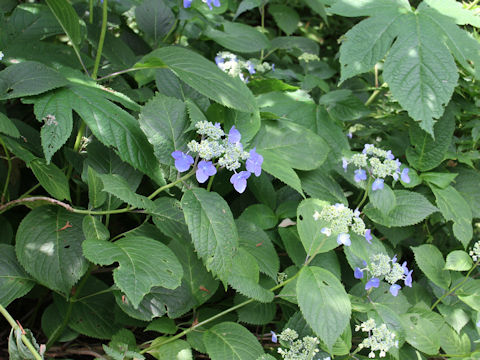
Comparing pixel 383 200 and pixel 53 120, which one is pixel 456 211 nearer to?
pixel 383 200

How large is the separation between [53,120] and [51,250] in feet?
1.39

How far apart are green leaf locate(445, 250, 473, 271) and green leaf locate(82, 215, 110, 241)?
1322mm

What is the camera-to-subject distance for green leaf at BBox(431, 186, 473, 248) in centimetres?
204

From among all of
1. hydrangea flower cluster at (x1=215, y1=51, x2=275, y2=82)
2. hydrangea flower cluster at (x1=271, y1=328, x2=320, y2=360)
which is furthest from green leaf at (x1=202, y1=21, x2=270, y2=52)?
hydrangea flower cluster at (x1=271, y1=328, x2=320, y2=360)

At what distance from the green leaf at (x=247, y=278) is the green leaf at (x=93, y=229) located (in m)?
0.42

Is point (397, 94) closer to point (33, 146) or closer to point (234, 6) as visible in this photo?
point (33, 146)

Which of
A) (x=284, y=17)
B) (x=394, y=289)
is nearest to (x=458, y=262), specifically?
(x=394, y=289)

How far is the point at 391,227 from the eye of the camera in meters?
2.09

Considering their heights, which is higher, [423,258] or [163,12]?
[163,12]

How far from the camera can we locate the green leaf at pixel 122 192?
1.36 meters

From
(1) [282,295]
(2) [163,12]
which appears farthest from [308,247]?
(2) [163,12]

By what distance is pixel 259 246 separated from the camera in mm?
1757

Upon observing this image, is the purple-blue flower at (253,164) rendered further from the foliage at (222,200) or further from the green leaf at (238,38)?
the green leaf at (238,38)

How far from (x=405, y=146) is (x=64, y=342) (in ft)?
5.88
